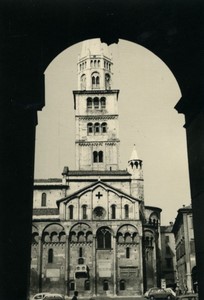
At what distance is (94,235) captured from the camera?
49688 millimetres

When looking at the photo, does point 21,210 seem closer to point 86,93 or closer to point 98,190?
point 98,190

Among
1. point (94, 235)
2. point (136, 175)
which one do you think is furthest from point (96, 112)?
point (94, 235)

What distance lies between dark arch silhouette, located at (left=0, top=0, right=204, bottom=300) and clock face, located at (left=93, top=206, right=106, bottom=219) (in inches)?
1687

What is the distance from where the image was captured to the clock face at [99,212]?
51344 millimetres

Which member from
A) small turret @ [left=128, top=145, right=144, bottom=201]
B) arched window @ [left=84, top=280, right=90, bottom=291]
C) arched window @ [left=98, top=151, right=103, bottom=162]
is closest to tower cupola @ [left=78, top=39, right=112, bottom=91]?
arched window @ [left=98, top=151, right=103, bottom=162]

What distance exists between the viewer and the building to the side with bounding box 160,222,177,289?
243 ft

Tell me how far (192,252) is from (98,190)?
14.1 metres

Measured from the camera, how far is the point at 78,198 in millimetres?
51719

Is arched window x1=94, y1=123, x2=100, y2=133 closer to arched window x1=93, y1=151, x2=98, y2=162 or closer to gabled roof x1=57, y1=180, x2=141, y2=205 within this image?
arched window x1=93, y1=151, x2=98, y2=162

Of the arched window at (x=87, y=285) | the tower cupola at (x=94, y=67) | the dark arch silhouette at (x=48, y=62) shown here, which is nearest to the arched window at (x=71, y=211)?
the arched window at (x=87, y=285)

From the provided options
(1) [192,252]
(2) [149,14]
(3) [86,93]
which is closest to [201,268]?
(2) [149,14]

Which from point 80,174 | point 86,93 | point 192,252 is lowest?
point 192,252

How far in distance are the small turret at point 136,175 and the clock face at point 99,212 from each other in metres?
5.99

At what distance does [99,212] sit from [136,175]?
8260mm
